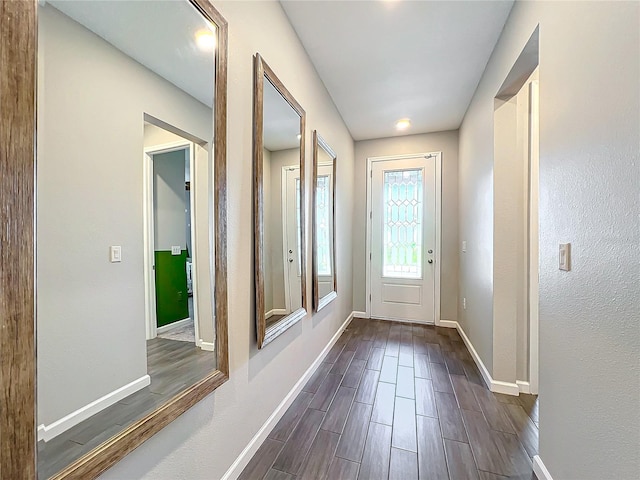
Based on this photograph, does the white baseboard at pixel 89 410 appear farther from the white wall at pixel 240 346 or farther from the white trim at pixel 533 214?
the white trim at pixel 533 214

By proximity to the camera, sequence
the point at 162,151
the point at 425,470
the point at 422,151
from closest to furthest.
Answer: the point at 162,151
the point at 425,470
the point at 422,151

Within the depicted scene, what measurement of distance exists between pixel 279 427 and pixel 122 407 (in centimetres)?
113

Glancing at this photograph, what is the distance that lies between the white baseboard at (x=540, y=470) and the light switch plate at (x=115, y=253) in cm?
196

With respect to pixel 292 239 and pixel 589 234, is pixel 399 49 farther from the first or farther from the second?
pixel 589 234

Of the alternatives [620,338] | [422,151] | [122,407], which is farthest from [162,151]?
[422,151]

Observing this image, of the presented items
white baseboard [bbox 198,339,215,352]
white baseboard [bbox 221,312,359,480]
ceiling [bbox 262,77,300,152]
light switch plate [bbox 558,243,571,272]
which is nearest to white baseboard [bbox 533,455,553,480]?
light switch plate [bbox 558,243,571,272]

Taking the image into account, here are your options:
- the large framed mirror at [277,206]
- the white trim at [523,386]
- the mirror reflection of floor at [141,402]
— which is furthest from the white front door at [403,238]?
the mirror reflection of floor at [141,402]

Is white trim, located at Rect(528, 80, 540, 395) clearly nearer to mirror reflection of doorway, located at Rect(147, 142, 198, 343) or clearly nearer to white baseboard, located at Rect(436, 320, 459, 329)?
white baseboard, located at Rect(436, 320, 459, 329)

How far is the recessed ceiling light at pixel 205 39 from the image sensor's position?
1104 millimetres

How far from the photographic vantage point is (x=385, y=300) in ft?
13.4

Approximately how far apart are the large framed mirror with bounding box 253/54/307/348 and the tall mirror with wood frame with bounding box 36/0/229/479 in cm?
29

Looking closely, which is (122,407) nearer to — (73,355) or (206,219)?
(73,355)

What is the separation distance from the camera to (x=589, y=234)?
1.02 metres

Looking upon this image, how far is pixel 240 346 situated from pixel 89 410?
65 centimetres
